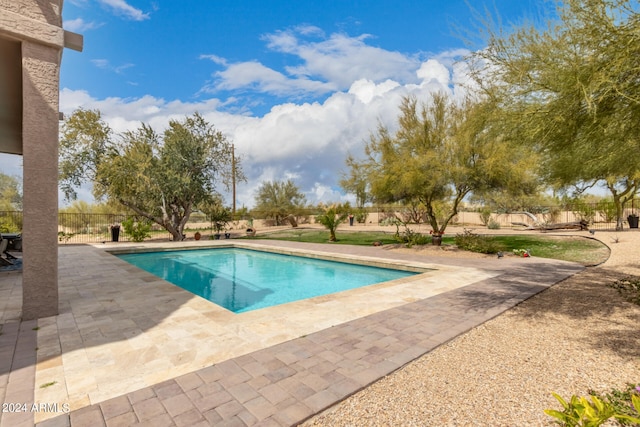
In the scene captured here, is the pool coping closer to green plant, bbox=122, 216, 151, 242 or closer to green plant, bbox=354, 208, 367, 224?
green plant, bbox=122, 216, 151, 242

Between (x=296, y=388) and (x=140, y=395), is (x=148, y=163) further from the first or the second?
(x=296, y=388)

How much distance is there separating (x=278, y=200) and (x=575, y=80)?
93.2 ft

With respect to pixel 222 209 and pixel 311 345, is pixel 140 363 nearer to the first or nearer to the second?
pixel 311 345

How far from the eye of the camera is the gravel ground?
88.7 inches

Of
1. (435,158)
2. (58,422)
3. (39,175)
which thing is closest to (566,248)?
(435,158)

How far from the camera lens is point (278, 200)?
31.0 m

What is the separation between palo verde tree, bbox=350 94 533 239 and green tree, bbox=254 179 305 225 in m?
18.3

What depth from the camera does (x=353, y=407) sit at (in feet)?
7.72

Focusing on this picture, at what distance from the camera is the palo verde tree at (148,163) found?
16344 mm

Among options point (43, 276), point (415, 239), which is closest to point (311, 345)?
point (43, 276)

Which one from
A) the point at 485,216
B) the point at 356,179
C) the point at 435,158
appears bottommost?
the point at 485,216

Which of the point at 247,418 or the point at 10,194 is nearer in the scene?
the point at 247,418

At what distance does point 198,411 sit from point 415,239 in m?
12.7

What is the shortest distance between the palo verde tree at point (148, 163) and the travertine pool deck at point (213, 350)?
38.3 feet
